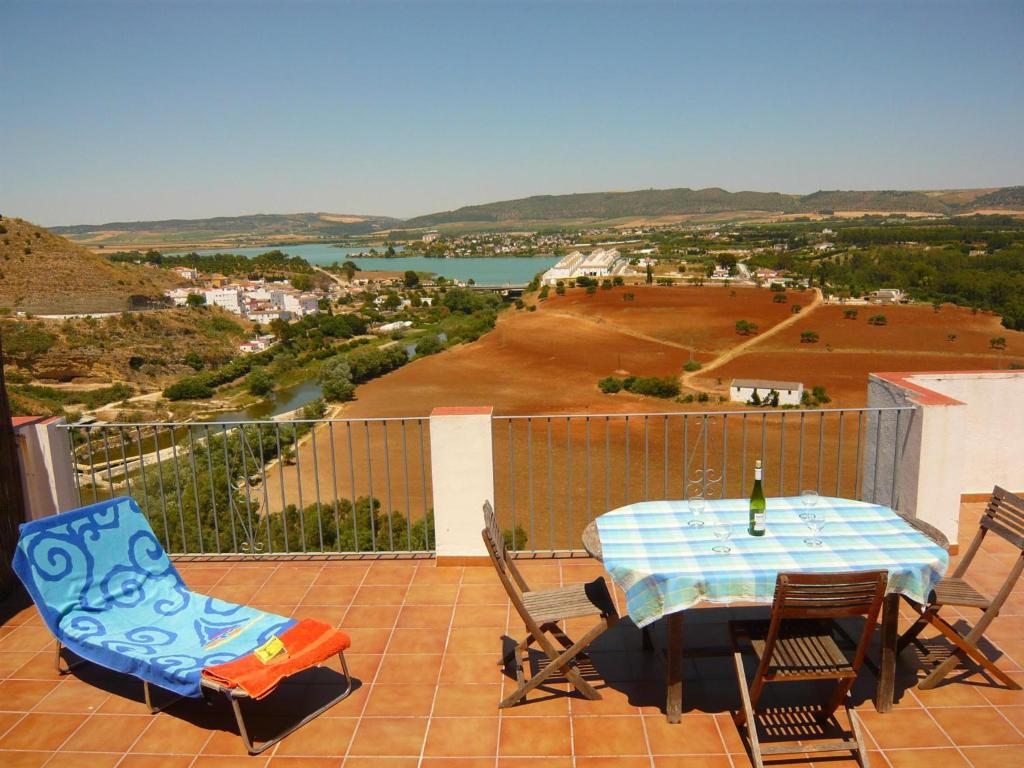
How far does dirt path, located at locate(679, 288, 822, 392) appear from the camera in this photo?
45.6 meters

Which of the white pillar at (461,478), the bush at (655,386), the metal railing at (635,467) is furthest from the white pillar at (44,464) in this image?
the bush at (655,386)

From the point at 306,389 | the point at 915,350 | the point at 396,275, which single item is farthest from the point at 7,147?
the point at 396,275

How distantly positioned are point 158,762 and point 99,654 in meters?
0.61

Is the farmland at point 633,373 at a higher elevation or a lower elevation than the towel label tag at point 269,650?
lower

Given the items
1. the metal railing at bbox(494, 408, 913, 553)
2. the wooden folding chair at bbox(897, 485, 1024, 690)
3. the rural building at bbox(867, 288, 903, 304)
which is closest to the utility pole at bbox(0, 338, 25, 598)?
the wooden folding chair at bbox(897, 485, 1024, 690)

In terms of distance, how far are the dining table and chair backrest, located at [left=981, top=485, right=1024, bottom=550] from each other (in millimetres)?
464

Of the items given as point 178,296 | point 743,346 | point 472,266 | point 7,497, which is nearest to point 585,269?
point 743,346

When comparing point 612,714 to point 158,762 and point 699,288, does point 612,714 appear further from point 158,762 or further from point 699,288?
point 699,288

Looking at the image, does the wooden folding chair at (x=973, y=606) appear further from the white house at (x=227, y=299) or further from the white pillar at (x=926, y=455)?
the white house at (x=227, y=299)

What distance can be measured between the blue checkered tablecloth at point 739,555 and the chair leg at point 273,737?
53.2 inches

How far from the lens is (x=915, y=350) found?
157 feet

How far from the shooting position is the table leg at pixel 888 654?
111 inches

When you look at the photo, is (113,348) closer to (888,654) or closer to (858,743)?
(888,654)

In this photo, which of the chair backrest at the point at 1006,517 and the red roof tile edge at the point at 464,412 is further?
the red roof tile edge at the point at 464,412
